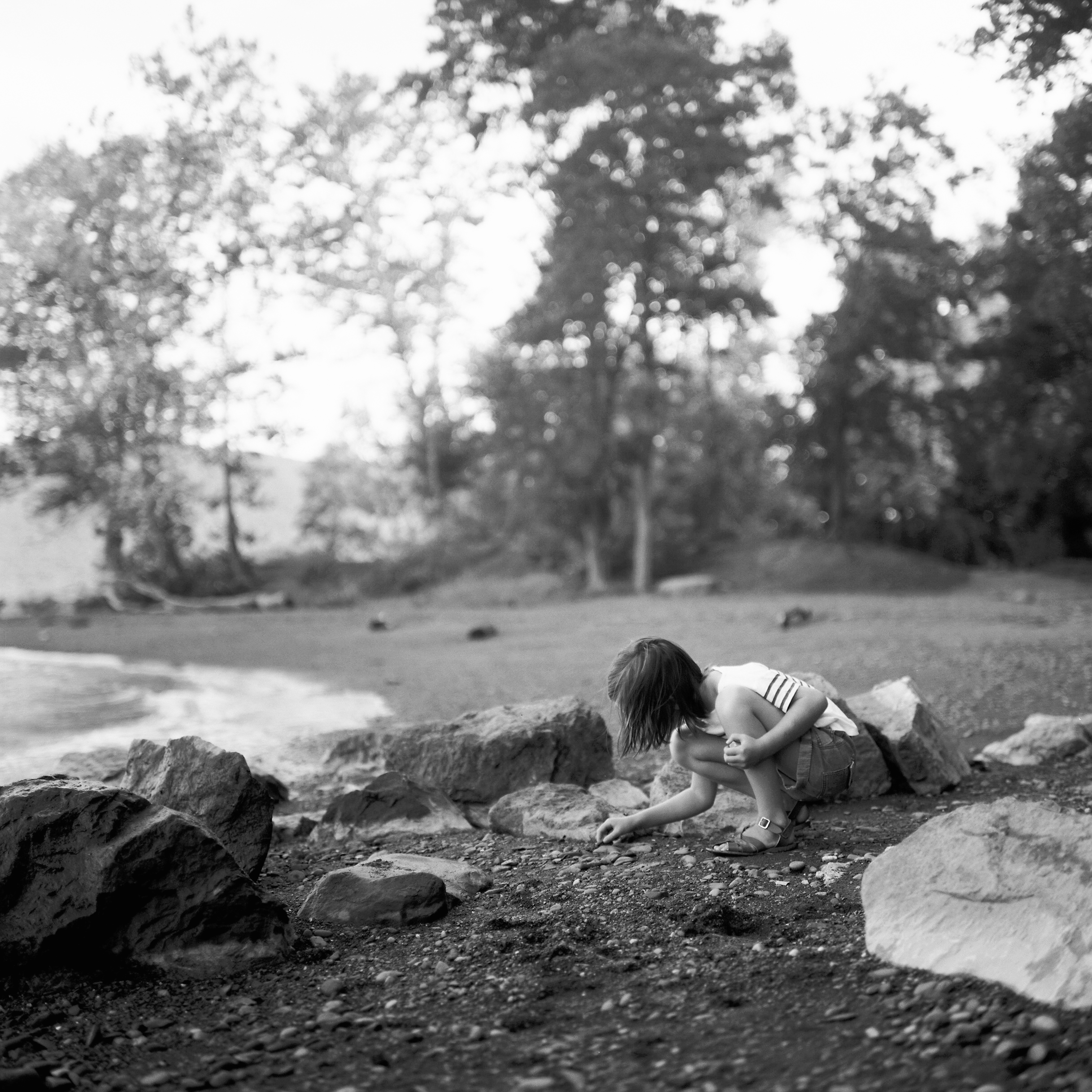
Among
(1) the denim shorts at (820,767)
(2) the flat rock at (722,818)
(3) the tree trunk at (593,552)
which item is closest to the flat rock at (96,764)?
(2) the flat rock at (722,818)

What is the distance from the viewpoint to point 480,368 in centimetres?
2391

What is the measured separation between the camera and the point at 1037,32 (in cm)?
756

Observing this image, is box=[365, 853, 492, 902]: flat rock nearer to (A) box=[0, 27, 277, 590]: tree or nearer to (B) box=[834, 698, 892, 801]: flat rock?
(B) box=[834, 698, 892, 801]: flat rock

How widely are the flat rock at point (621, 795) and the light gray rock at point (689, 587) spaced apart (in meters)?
14.8

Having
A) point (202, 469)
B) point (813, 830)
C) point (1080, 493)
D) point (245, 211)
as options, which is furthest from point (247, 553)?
point (813, 830)

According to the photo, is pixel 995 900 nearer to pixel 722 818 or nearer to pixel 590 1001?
pixel 590 1001

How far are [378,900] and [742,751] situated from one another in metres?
1.37

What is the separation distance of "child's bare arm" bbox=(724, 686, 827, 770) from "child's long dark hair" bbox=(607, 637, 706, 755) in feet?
0.72

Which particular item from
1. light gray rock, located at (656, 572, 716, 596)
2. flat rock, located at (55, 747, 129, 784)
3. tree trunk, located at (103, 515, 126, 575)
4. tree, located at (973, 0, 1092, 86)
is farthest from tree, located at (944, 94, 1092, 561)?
tree trunk, located at (103, 515, 126, 575)

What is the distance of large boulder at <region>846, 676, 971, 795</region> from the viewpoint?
550 centimetres

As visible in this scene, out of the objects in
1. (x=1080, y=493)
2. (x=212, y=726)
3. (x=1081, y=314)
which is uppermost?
(x=1081, y=314)

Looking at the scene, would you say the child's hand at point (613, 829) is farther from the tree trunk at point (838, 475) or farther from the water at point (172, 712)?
the tree trunk at point (838, 475)

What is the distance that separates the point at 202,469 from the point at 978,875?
28.3 metres

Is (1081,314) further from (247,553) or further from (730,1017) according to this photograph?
(247,553)
